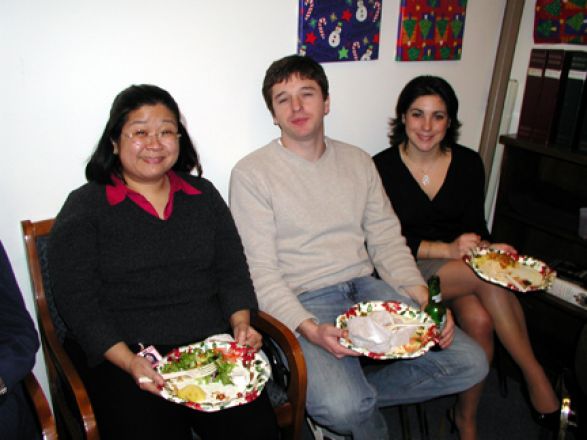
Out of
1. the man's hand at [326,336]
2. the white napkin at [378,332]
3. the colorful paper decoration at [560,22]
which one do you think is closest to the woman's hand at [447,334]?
the white napkin at [378,332]

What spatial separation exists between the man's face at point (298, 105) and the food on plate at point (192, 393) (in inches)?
35.3

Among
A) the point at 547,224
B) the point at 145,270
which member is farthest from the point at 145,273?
the point at 547,224

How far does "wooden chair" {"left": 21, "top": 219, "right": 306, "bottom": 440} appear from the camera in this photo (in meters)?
1.41

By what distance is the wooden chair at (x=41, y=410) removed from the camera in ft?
3.74

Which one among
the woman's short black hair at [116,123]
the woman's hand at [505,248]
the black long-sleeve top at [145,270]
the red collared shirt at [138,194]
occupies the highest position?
the woman's short black hair at [116,123]

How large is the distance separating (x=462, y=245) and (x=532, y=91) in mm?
871

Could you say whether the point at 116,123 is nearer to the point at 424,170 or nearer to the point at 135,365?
the point at 135,365

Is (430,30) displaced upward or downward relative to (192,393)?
upward

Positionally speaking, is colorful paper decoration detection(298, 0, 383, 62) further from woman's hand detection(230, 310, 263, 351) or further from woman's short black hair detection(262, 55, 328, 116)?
woman's hand detection(230, 310, 263, 351)

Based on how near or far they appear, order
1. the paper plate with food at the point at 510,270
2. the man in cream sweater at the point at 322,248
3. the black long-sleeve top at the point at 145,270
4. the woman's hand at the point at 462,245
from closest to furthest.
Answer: the black long-sleeve top at the point at 145,270
the man in cream sweater at the point at 322,248
the paper plate with food at the point at 510,270
the woman's hand at the point at 462,245

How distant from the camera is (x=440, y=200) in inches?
81.7

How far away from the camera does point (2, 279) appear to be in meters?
1.34

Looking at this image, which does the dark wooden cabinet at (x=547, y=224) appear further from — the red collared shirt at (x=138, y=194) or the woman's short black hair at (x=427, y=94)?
the red collared shirt at (x=138, y=194)

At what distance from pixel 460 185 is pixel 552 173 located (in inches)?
28.3
